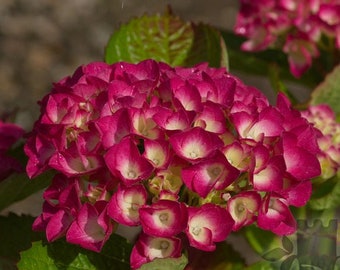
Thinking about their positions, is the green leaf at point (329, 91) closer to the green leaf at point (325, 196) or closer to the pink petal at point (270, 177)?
the green leaf at point (325, 196)

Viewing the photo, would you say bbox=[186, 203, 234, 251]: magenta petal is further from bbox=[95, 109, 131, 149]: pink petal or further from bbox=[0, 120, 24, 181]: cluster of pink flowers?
bbox=[0, 120, 24, 181]: cluster of pink flowers

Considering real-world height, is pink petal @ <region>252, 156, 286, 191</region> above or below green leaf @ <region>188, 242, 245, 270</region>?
above

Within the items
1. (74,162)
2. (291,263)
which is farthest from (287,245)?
(74,162)

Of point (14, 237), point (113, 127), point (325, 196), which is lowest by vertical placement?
point (14, 237)

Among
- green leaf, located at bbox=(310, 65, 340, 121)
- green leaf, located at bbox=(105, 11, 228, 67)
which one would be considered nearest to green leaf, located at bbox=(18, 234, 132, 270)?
green leaf, located at bbox=(105, 11, 228, 67)

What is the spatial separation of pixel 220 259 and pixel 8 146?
248mm

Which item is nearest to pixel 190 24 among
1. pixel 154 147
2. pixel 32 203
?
pixel 154 147

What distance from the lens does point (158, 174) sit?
0.75 m

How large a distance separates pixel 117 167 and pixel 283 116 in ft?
0.52

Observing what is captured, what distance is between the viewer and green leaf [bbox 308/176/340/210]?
0.98m

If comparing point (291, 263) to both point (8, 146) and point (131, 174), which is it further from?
point (8, 146)

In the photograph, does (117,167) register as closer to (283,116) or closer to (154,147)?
(154,147)

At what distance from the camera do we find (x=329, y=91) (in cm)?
111

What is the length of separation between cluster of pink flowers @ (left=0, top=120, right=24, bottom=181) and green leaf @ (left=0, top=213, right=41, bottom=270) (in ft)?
0.17
